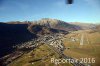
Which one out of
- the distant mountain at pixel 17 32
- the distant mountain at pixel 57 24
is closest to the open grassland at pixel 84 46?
the distant mountain at pixel 57 24

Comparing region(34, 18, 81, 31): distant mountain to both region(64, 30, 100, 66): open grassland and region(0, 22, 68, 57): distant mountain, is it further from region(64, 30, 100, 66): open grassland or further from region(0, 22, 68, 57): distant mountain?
region(64, 30, 100, 66): open grassland

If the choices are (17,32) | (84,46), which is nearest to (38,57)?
(17,32)

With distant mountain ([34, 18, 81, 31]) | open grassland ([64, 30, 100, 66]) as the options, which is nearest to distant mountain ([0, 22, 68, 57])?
distant mountain ([34, 18, 81, 31])

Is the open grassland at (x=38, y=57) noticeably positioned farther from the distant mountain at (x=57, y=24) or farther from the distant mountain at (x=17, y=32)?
the distant mountain at (x=57, y=24)

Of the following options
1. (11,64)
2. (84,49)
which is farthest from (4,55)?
(84,49)

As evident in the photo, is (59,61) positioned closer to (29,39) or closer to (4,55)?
(29,39)

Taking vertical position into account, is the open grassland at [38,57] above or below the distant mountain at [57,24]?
below
